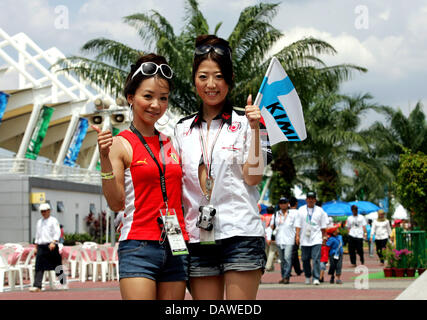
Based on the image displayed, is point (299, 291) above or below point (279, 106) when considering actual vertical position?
below

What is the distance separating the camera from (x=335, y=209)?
3319 centimetres

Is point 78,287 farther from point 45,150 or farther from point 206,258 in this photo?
point 45,150

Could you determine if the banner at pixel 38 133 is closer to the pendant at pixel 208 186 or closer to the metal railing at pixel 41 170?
the metal railing at pixel 41 170

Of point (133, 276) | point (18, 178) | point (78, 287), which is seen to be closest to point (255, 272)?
point (133, 276)

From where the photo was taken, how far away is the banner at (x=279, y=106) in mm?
3695

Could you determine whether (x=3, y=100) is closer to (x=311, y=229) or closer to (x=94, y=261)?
(x=94, y=261)

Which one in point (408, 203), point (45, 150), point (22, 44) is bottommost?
point (408, 203)

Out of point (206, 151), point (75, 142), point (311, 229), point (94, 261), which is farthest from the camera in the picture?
point (75, 142)

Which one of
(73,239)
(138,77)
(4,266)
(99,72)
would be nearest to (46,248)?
(4,266)

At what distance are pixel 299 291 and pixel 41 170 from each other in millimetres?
24561

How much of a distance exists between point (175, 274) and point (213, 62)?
3.47 ft

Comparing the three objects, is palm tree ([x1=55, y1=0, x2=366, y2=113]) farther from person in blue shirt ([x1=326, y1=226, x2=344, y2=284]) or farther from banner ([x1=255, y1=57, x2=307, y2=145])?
banner ([x1=255, y1=57, x2=307, y2=145])

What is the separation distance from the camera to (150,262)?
3402mm
